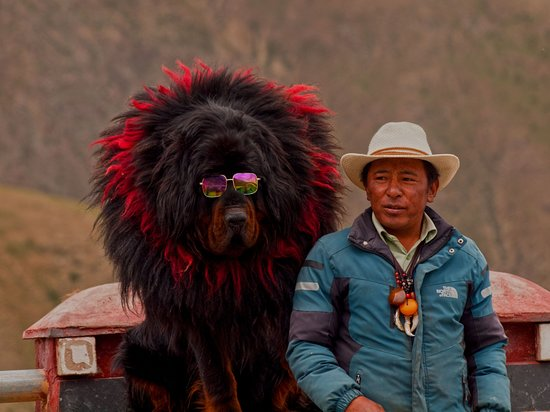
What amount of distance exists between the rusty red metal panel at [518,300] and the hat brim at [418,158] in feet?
4.17

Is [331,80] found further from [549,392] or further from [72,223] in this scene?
[549,392]

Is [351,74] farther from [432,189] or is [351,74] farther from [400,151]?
[400,151]

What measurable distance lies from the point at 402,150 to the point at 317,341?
754 millimetres

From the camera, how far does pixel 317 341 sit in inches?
143

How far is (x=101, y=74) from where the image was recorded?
170 feet

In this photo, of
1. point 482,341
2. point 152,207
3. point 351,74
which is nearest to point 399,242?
point 482,341

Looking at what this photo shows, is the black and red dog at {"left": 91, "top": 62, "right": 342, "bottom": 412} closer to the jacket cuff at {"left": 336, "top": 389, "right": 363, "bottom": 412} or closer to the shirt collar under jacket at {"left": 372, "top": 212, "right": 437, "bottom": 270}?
the shirt collar under jacket at {"left": 372, "top": 212, "right": 437, "bottom": 270}

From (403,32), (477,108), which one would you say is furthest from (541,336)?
(403,32)

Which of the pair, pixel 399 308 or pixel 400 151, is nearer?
pixel 399 308

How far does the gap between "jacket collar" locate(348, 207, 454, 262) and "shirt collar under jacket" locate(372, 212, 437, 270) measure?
2cm

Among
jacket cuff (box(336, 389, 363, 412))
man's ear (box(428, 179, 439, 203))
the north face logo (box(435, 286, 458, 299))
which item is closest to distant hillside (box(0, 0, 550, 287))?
man's ear (box(428, 179, 439, 203))

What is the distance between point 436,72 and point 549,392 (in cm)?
5103

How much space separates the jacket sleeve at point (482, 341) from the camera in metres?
3.63

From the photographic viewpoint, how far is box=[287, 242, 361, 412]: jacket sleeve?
344 cm
